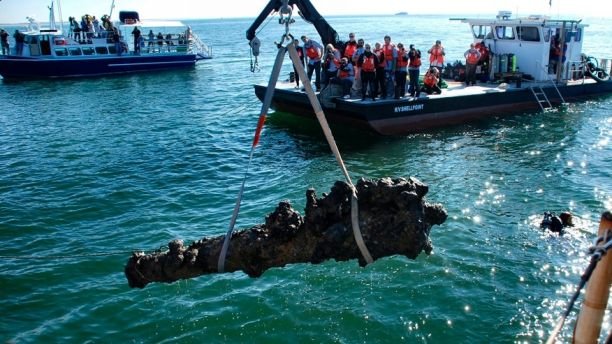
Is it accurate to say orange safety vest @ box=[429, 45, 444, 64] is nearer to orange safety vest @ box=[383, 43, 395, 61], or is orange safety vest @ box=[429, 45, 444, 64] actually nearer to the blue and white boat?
orange safety vest @ box=[383, 43, 395, 61]

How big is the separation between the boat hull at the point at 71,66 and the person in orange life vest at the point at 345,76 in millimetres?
26403

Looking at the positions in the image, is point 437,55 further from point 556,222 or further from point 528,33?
point 556,222

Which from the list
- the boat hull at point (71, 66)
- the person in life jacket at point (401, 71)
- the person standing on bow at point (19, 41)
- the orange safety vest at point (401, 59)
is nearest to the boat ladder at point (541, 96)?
the person in life jacket at point (401, 71)

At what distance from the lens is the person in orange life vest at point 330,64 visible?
1875 centimetres

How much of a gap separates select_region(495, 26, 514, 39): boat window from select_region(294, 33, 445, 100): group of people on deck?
581 centimetres

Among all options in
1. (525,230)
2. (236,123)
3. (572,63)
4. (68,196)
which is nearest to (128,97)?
(236,123)

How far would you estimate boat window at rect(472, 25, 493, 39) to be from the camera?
81.4ft

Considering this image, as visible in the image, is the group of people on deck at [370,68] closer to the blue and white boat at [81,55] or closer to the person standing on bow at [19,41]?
the blue and white boat at [81,55]

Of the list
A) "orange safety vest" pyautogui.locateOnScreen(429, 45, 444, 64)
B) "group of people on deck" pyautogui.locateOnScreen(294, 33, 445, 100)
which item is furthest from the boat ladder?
"group of people on deck" pyautogui.locateOnScreen(294, 33, 445, 100)

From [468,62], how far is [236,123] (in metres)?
10.4

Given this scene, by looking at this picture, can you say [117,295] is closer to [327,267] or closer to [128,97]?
[327,267]

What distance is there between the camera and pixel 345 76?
62.4 ft

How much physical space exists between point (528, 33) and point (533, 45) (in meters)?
0.58

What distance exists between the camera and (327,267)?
1016 cm
